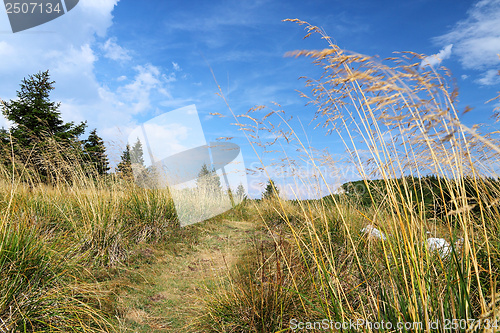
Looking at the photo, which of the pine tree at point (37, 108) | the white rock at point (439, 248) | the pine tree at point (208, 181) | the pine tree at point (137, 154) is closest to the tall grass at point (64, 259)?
the pine tree at point (137, 154)

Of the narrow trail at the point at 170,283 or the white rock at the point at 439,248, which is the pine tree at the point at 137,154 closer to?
the narrow trail at the point at 170,283

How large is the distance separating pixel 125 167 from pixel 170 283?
313 centimetres

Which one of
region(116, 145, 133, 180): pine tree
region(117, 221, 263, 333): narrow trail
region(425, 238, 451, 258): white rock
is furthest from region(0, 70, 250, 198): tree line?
region(425, 238, 451, 258): white rock

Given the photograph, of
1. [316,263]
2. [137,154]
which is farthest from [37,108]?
[316,263]

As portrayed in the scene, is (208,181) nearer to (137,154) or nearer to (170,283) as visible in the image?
(137,154)

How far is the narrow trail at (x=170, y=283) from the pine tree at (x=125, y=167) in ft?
6.14

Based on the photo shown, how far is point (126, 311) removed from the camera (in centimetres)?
298

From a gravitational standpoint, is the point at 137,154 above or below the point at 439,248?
above

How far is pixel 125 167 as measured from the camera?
6.01m

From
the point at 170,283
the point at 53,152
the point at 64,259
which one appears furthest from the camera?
the point at 53,152

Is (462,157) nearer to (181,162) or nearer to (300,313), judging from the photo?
(300,313)

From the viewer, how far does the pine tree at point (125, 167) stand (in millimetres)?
5888

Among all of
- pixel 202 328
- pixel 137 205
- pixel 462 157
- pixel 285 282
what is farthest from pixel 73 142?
pixel 462 157

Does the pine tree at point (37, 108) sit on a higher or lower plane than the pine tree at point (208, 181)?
higher
